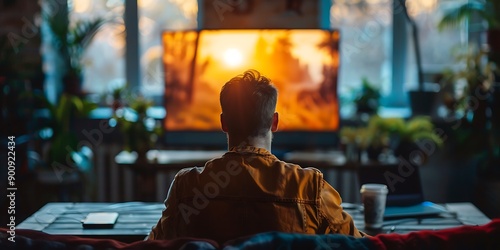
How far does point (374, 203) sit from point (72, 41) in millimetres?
2994

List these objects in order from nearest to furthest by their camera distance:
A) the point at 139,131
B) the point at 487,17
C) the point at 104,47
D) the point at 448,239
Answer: the point at 448,239 < the point at 139,131 < the point at 487,17 < the point at 104,47

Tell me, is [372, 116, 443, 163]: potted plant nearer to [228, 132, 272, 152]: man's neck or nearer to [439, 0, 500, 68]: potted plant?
[439, 0, 500, 68]: potted plant

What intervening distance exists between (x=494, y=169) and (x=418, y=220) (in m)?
2.16

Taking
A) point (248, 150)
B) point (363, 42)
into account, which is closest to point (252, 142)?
point (248, 150)

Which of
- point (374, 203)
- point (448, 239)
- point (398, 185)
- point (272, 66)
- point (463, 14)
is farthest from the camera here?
point (463, 14)

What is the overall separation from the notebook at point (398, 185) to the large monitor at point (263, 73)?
1530 mm

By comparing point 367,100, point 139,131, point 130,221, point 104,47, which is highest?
point 104,47

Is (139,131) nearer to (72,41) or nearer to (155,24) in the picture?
(72,41)

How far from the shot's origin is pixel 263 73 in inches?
163

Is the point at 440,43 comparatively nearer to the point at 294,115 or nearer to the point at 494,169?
the point at 494,169

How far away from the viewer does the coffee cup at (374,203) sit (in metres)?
2.39

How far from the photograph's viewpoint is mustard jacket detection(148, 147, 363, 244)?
1.91 metres

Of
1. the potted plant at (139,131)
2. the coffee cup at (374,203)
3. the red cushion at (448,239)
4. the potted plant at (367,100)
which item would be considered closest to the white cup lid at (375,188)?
the coffee cup at (374,203)

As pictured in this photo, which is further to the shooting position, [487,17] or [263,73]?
[487,17]
